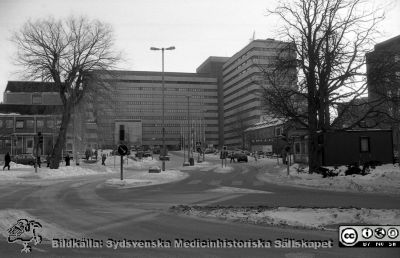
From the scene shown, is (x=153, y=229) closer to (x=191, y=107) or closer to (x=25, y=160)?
(x=25, y=160)

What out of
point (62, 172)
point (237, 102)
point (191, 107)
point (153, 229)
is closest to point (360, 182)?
point (153, 229)

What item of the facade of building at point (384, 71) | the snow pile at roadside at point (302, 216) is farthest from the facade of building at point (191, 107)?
the snow pile at roadside at point (302, 216)

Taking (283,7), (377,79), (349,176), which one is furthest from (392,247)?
(283,7)

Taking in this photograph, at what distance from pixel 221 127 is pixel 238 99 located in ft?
90.6

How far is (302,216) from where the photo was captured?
12414mm

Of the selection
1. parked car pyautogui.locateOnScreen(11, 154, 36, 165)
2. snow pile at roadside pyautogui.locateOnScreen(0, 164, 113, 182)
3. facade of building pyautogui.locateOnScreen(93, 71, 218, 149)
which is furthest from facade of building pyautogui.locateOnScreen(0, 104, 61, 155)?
facade of building pyautogui.locateOnScreen(93, 71, 218, 149)

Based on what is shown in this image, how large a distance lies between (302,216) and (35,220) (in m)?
7.06

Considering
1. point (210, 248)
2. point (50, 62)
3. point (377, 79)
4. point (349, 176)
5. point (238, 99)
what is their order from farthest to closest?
1. point (238, 99)
2. point (50, 62)
3. point (377, 79)
4. point (349, 176)
5. point (210, 248)

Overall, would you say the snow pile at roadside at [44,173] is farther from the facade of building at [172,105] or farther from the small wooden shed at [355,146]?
the facade of building at [172,105]

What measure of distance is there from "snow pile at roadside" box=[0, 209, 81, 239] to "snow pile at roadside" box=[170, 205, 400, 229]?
410 cm

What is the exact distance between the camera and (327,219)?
11828mm

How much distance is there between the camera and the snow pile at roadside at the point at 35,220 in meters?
10.2

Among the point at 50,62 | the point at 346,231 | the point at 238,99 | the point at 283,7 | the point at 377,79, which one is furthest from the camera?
the point at 238,99

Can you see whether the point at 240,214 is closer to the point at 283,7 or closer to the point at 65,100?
the point at 283,7
